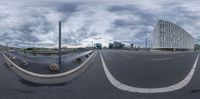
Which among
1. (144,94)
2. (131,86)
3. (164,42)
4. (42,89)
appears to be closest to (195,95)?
(144,94)

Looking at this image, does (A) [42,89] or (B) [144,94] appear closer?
(B) [144,94]

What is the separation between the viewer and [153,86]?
31.1ft

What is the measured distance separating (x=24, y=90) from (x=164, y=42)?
119064 millimetres

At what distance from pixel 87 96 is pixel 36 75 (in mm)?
5113

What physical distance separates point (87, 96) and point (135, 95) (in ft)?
4.48

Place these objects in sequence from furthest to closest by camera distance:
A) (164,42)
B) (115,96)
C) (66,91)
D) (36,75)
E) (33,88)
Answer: (164,42) → (36,75) → (33,88) → (66,91) → (115,96)

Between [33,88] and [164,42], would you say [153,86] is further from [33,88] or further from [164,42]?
[164,42]

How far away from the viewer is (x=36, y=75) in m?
12.3

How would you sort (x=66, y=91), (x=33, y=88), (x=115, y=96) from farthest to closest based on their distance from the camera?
(x=33, y=88), (x=66, y=91), (x=115, y=96)

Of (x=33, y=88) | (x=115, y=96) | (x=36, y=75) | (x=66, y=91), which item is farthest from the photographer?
(x=36, y=75)

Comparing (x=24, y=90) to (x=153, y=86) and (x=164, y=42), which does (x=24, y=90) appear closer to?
(x=153, y=86)

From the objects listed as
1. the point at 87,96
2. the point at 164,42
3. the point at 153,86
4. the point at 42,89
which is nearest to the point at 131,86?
the point at 153,86

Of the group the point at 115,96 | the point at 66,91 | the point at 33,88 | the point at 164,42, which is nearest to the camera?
the point at 115,96

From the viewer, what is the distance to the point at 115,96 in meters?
7.68
